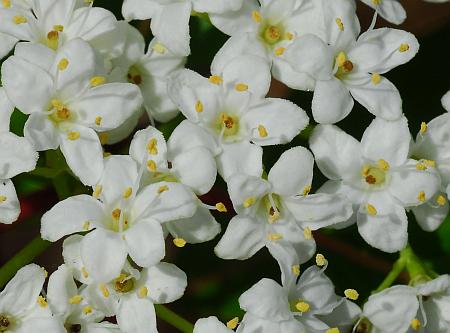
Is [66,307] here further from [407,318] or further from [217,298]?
[217,298]

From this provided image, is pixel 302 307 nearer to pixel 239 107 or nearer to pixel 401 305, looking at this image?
pixel 401 305

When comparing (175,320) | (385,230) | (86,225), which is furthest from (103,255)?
(385,230)

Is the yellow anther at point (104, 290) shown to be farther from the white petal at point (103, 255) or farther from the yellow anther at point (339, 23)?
the yellow anther at point (339, 23)

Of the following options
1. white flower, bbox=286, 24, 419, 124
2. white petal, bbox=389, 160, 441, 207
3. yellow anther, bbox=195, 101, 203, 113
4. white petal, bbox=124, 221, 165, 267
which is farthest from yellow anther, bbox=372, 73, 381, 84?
white petal, bbox=124, 221, 165, 267

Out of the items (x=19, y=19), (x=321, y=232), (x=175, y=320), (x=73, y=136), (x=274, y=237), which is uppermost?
(x=19, y=19)

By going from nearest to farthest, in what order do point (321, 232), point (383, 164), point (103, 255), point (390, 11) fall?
point (103, 255), point (383, 164), point (390, 11), point (321, 232)

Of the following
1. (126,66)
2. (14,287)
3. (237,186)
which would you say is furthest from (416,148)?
(14,287)

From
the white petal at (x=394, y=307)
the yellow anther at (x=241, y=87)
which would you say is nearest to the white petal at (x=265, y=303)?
the white petal at (x=394, y=307)
